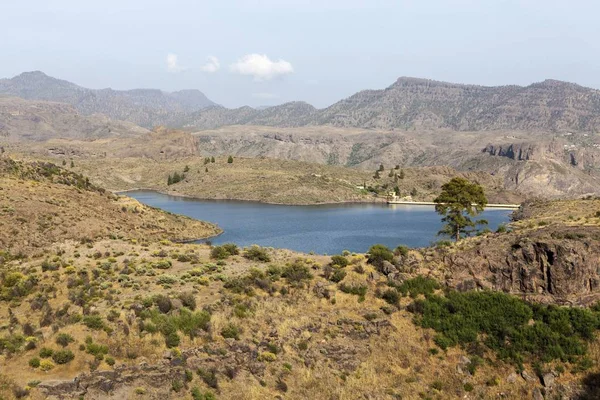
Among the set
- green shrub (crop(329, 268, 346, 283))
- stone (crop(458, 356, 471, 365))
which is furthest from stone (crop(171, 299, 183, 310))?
stone (crop(458, 356, 471, 365))

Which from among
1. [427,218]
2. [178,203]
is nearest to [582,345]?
[427,218]

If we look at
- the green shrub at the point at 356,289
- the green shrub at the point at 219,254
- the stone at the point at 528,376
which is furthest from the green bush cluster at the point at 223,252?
the stone at the point at 528,376

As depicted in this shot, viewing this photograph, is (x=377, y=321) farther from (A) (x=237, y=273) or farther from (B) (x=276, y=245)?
(B) (x=276, y=245)

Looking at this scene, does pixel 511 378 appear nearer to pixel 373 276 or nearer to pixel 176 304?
pixel 373 276

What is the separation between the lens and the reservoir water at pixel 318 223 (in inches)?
3949

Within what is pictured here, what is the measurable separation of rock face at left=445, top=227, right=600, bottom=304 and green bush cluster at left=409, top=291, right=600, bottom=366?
5.16 ft

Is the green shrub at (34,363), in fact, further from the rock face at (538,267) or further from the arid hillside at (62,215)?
the arid hillside at (62,215)

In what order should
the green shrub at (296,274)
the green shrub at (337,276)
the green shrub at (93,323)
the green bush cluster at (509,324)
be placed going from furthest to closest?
the green shrub at (337,276) → the green shrub at (296,274) → the green bush cluster at (509,324) → the green shrub at (93,323)

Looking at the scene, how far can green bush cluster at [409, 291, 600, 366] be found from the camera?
108ft

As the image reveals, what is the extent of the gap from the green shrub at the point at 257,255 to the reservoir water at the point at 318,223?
38.0m

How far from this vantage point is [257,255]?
1828 inches

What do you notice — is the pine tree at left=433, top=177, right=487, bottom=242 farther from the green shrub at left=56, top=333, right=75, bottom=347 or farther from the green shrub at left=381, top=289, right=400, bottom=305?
the green shrub at left=56, top=333, right=75, bottom=347

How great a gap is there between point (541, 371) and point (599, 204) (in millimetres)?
78567

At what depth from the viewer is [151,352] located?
28859 mm
